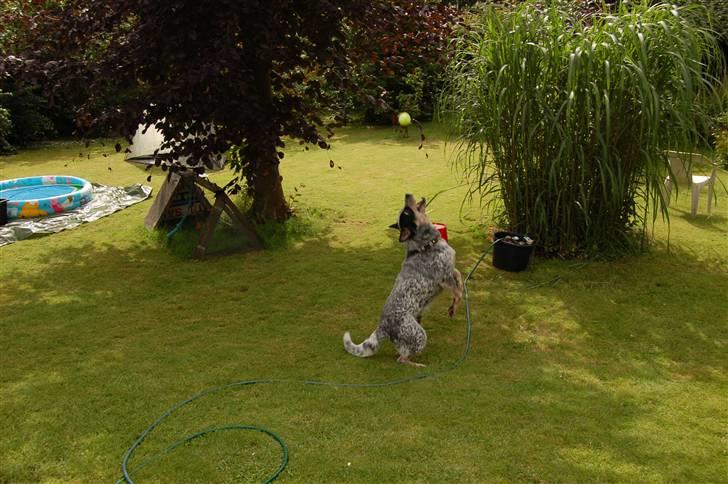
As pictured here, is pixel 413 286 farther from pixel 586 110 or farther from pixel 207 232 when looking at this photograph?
pixel 207 232

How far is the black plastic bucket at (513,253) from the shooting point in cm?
604

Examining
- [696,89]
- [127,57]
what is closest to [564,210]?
[696,89]

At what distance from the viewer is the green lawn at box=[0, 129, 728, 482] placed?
331cm

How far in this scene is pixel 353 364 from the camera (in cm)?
439

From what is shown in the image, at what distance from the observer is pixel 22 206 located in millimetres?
8430

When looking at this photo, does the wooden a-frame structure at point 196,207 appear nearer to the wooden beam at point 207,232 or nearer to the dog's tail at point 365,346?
the wooden beam at point 207,232

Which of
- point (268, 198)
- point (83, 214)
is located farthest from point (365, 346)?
point (83, 214)

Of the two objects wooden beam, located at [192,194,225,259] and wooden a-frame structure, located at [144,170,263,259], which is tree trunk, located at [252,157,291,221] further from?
wooden beam, located at [192,194,225,259]

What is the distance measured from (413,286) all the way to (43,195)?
8263 mm

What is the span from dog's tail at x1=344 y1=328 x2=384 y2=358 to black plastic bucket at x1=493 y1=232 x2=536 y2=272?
7.57 feet

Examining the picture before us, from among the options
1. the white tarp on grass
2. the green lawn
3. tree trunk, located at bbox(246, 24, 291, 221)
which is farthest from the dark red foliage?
the white tarp on grass

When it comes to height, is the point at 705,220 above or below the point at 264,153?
below

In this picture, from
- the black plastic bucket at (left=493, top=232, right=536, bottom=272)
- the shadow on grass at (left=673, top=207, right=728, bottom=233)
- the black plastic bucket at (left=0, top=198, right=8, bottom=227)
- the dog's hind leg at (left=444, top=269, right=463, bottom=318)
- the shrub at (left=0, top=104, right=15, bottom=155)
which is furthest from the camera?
the shrub at (left=0, top=104, right=15, bottom=155)

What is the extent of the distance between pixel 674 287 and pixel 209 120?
4.99m
